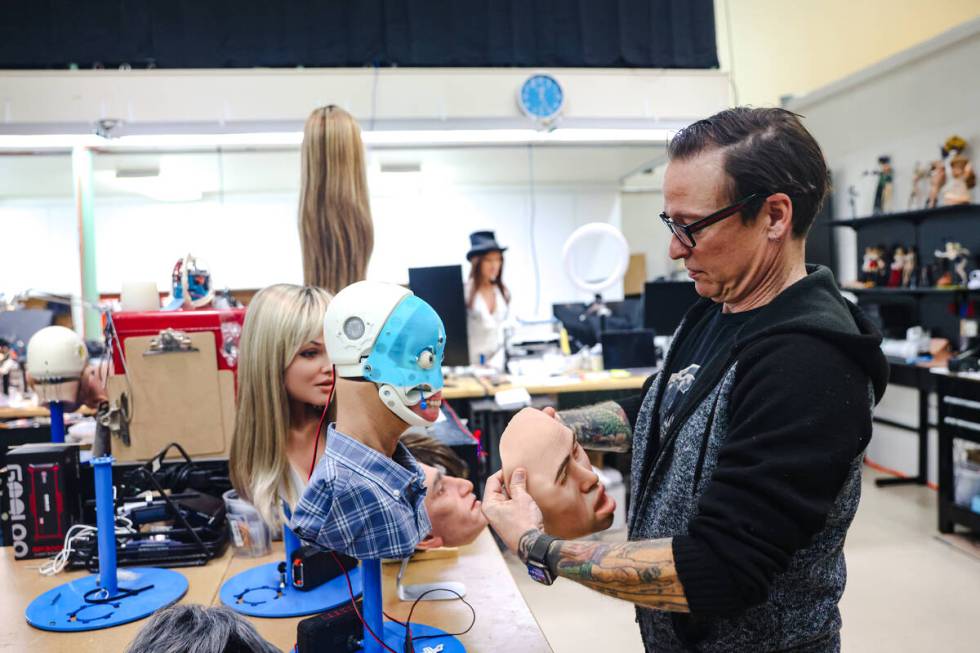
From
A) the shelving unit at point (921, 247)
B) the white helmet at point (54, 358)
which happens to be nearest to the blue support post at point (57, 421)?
the white helmet at point (54, 358)

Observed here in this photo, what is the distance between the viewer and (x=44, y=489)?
91.3 inches

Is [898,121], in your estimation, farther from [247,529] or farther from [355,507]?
[355,507]

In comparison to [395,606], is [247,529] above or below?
above

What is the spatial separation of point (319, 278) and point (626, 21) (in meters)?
4.18

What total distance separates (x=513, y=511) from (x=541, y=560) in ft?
0.49

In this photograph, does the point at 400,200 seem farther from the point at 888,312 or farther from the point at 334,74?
the point at 888,312

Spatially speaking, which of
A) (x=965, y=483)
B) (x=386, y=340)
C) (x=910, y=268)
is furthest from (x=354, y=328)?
(x=910, y=268)

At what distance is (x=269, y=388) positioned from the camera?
2152 millimetres

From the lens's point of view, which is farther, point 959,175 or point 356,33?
point 356,33

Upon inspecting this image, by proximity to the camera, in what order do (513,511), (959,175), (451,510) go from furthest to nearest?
(959,175) → (451,510) → (513,511)

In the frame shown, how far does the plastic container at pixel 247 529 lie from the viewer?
2.21 metres

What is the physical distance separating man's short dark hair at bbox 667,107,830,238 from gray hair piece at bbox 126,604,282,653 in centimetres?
106

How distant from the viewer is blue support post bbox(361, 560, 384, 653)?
1560 mm

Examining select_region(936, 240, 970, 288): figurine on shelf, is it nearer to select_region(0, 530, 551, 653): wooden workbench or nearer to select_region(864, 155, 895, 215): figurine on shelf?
select_region(864, 155, 895, 215): figurine on shelf
